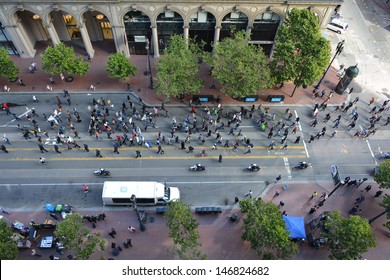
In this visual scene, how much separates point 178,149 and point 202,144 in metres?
3.10

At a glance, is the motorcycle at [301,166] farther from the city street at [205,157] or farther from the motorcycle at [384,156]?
the motorcycle at [384,156]

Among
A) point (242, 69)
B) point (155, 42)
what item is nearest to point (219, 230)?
point (242, 69)

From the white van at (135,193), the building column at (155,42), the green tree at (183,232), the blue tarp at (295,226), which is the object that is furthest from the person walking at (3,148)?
the blue tarp at (295,226)

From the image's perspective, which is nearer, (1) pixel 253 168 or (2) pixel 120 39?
(1) pixel 253 168

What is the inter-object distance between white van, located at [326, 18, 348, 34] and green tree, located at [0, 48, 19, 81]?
49731 millimetres

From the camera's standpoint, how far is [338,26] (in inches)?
2232

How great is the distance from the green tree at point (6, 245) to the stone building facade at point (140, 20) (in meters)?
27.4

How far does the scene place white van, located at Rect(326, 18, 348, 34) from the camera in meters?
56.5

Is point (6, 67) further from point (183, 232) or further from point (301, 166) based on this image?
point (301, 166)

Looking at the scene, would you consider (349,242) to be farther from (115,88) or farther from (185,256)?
(115,88)

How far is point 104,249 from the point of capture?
109 feet

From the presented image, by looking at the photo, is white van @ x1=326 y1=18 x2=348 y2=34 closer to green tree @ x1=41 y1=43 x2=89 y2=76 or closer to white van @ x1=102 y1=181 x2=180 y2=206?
green tree @ x1=41 y1=43 x2=89 y2=76

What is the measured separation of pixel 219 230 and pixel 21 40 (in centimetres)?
3908

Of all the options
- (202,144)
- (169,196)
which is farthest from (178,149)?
(169,196)
